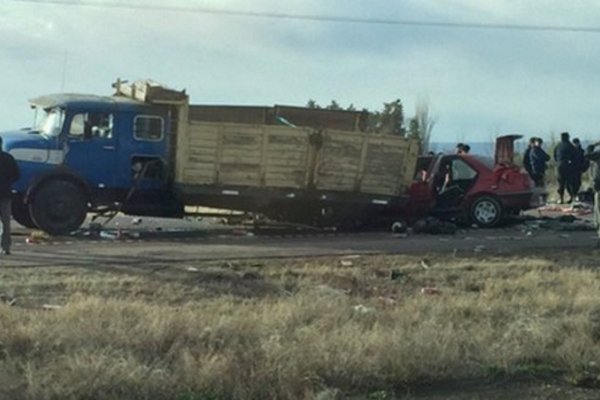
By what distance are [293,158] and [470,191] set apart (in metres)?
4.06

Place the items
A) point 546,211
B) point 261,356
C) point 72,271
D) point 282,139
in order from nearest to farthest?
point 261,356 < point 72,271 < point 282,139 < point 546,211

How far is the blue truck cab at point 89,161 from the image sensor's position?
19594 millimetres

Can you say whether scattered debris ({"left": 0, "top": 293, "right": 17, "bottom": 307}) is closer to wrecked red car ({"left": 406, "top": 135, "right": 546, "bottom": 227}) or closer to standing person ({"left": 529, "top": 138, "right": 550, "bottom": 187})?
wrecked red car ({"left": 406, "top": 135, "right": 546, "bottom": 227})

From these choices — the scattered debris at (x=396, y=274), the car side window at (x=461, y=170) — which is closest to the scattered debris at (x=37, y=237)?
the scattered debris at (x=396, y=274)

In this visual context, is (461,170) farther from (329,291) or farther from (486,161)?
(329,291)

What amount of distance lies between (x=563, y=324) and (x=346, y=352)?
3.33m

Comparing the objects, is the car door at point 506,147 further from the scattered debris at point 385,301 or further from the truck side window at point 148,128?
the scattered debris at point 385,301

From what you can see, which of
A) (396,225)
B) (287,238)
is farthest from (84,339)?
(396,225)

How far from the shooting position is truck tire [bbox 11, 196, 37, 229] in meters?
19.8

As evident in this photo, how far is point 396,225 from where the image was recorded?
70.5ft

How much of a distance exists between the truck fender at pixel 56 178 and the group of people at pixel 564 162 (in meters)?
11.5

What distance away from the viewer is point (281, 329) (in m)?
10.8

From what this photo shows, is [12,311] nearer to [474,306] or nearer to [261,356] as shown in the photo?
[261,356]

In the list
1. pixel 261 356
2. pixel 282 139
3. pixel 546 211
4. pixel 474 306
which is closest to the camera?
pixel 261 356
